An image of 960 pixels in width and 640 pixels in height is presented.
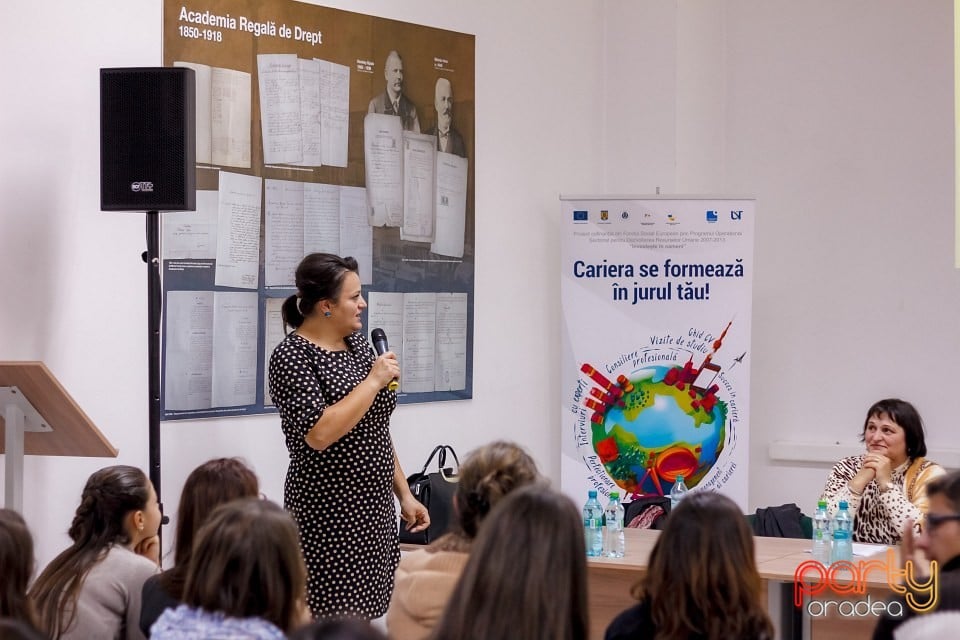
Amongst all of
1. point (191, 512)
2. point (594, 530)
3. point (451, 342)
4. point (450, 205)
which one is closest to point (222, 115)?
point (450, 205)

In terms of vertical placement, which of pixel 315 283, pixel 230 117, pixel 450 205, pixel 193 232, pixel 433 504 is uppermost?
pixel 230 117

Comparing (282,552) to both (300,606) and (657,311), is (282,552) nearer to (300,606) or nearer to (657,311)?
(300,606)

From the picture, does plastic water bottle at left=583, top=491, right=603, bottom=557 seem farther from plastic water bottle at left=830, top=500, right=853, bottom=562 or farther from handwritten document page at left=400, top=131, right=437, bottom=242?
handwritten document page at left=400, top=131, right=437, bottom=242

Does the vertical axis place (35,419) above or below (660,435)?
above

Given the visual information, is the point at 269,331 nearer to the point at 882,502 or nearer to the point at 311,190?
the point at 311,190

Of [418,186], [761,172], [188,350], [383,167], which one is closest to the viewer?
[188,350]

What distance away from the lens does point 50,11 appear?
4.11 metres

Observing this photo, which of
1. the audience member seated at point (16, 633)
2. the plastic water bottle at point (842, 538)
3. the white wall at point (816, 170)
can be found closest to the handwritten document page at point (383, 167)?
the white wall at point (816, 170)

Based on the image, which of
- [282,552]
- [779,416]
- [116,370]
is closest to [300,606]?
[282,552]

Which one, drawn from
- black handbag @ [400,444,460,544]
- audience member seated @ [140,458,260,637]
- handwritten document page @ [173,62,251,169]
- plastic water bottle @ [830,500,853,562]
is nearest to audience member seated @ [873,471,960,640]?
plastic water bottle @ [830,500,853,562]

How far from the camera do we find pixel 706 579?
226cm

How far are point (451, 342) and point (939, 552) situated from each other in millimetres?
3508

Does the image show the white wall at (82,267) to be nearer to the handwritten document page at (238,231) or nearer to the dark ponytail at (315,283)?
the handwritten document page at (238,231)

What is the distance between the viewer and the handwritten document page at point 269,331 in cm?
488
